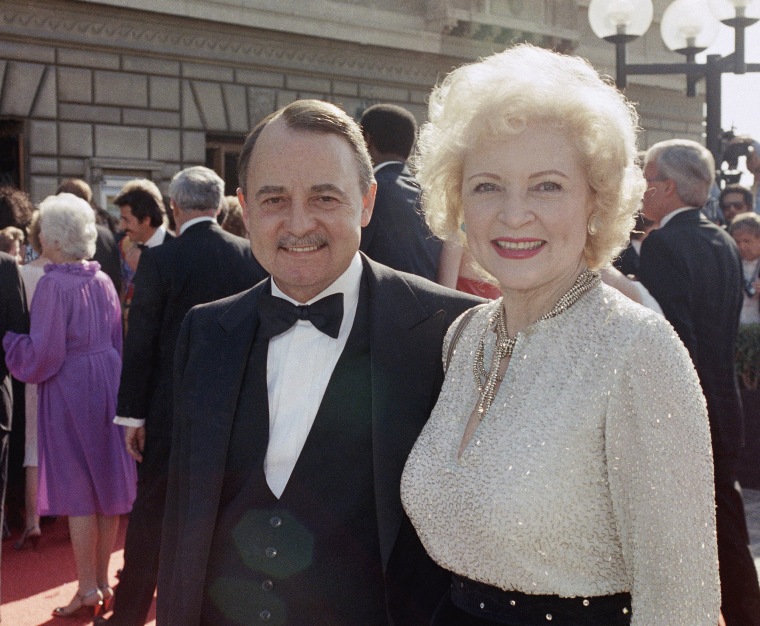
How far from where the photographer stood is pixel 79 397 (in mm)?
5457

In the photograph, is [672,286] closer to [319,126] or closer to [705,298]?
[705,298]

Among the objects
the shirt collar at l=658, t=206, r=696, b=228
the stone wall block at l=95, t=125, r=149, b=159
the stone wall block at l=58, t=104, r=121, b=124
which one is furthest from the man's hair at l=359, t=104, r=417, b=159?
the stone wall block at l=95, t=125, r=149, b=159

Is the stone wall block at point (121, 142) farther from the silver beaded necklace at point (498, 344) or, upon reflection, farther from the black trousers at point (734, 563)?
the silver beaded necklace at point (498, 344)

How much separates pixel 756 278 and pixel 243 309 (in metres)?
6.26

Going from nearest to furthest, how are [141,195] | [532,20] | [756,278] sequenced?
[141,195] < [756,278] < [532,20]

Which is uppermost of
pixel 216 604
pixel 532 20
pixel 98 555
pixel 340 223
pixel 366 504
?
pixel 532 20

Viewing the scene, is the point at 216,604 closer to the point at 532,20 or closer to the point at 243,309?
the point at 243,309

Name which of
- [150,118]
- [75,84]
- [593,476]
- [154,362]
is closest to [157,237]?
[154,362]

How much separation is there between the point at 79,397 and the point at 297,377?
3.13m

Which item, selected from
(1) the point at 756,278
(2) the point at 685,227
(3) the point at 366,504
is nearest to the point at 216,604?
(3) the point at 366,504

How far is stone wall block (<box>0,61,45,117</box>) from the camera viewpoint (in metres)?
13.2

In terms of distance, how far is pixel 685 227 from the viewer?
15.2 feet

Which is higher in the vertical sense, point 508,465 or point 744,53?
point 744,53

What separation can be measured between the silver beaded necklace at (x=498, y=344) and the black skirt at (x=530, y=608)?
372 mm
